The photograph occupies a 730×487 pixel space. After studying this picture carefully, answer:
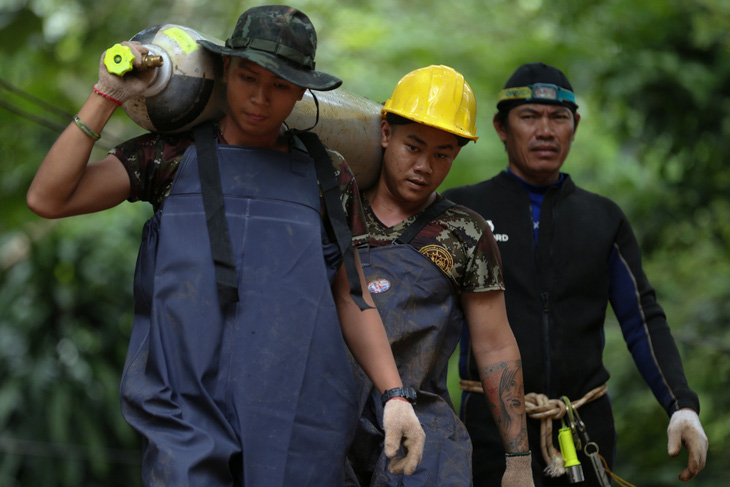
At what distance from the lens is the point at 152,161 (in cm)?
288

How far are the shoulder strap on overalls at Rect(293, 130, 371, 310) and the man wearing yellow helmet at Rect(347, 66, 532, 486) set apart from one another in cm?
40

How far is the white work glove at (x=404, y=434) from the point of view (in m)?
2.85

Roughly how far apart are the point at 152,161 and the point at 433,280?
1107 mm

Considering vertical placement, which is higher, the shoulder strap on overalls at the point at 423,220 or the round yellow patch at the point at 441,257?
the shoulder strap on overalls at the point at 423,220

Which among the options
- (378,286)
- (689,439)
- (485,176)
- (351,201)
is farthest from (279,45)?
(485,176)

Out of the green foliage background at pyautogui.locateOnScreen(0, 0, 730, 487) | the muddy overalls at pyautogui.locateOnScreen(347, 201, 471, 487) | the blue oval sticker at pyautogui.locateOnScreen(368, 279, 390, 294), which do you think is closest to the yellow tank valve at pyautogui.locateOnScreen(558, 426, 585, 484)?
the muddy overalls at pyautogui.locateOnScreen(347, 201, 471, 487)

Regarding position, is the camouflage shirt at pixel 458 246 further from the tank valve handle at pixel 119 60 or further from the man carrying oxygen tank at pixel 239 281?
the tank valve handle at pixel 119 60

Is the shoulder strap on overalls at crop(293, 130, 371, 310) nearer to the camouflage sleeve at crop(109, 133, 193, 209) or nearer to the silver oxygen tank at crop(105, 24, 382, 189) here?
the silver oxygen tank at crop(105, 24, 382, 189)

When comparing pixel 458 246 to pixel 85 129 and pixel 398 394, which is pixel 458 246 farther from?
pixel 85 129

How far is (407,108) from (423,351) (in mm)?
886

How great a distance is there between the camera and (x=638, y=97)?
6879 millimetres

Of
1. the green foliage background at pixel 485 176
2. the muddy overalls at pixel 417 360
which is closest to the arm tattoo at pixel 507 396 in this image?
the muddy overalls at pixel 417 360

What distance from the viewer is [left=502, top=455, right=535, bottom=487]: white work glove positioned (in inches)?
140

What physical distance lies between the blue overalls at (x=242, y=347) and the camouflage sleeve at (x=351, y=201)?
190 mm
